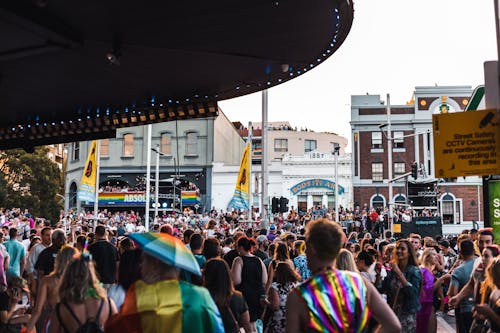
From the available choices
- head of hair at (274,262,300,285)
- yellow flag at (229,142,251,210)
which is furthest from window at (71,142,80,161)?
head of hair at (274,262,300,285)

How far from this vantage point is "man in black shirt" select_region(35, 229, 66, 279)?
775 centimetres

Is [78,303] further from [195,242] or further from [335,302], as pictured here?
[195,242]

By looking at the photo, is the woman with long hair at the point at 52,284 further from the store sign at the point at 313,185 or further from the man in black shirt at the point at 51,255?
the store sign at the point at 313,185

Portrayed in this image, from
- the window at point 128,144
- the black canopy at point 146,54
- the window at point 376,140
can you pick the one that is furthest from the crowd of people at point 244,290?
the window at point 128,144

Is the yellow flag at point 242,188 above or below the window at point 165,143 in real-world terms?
below

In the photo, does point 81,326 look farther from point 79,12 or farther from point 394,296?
point 394,296

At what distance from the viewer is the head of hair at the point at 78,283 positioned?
404cm

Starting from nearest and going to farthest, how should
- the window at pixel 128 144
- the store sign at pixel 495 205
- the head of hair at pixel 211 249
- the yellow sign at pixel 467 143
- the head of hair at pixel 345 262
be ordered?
the head of hair at pixel 345 262 < the yellow sign at pixel 467 143 < the head of hair at pixel 211 249 < the store sign at pixel 495 205 < the window at pixel 128 144

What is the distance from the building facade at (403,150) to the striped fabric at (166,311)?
147ft

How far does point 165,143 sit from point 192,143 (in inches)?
95.2

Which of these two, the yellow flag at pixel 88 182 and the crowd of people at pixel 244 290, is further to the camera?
the yellow flag at pixel 88 182

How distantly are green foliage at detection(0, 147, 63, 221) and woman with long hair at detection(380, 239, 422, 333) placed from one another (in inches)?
1988

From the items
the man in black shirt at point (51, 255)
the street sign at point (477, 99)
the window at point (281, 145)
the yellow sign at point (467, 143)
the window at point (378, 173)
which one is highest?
the window at point (281, 145)

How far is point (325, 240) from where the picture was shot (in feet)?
11.2
